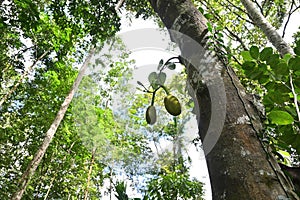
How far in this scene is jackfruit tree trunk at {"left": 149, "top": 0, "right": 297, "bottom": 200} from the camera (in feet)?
1.39

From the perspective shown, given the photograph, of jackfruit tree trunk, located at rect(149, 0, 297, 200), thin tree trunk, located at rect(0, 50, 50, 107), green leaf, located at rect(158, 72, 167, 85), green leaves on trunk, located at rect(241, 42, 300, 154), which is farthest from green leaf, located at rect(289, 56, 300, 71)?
thin tree trunk, located at rect(0, 50, 50, 107)

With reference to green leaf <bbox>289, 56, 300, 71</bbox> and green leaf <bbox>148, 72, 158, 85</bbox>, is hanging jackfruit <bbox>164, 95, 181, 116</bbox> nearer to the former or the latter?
green leaf <bbox>148, 72, 158, 85</bbox>

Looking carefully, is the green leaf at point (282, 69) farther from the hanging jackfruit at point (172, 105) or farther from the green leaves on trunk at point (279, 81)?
the hanging jackfruit at point (172, 105)

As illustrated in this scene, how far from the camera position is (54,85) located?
687 cm

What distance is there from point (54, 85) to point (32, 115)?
93 cm

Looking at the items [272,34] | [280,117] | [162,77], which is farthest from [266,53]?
[272,34]

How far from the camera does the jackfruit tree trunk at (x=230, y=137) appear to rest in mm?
422

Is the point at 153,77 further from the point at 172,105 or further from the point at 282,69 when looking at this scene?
the point at 282,69

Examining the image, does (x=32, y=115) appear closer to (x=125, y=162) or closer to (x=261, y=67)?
(x=125, y=162)

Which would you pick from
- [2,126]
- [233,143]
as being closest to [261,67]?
[233,143]

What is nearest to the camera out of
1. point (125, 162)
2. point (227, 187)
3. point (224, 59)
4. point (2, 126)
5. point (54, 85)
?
point (227, 187)

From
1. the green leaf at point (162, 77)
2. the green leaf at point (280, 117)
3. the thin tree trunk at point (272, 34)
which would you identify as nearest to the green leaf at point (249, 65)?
the green leaf at point (280, 117)

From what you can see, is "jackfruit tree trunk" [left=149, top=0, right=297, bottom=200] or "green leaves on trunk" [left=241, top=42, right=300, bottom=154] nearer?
"jackfruit tree trunk" [left=149, top=0, right=297, bottom=200]

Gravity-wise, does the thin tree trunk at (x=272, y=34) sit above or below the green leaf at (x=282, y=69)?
above
